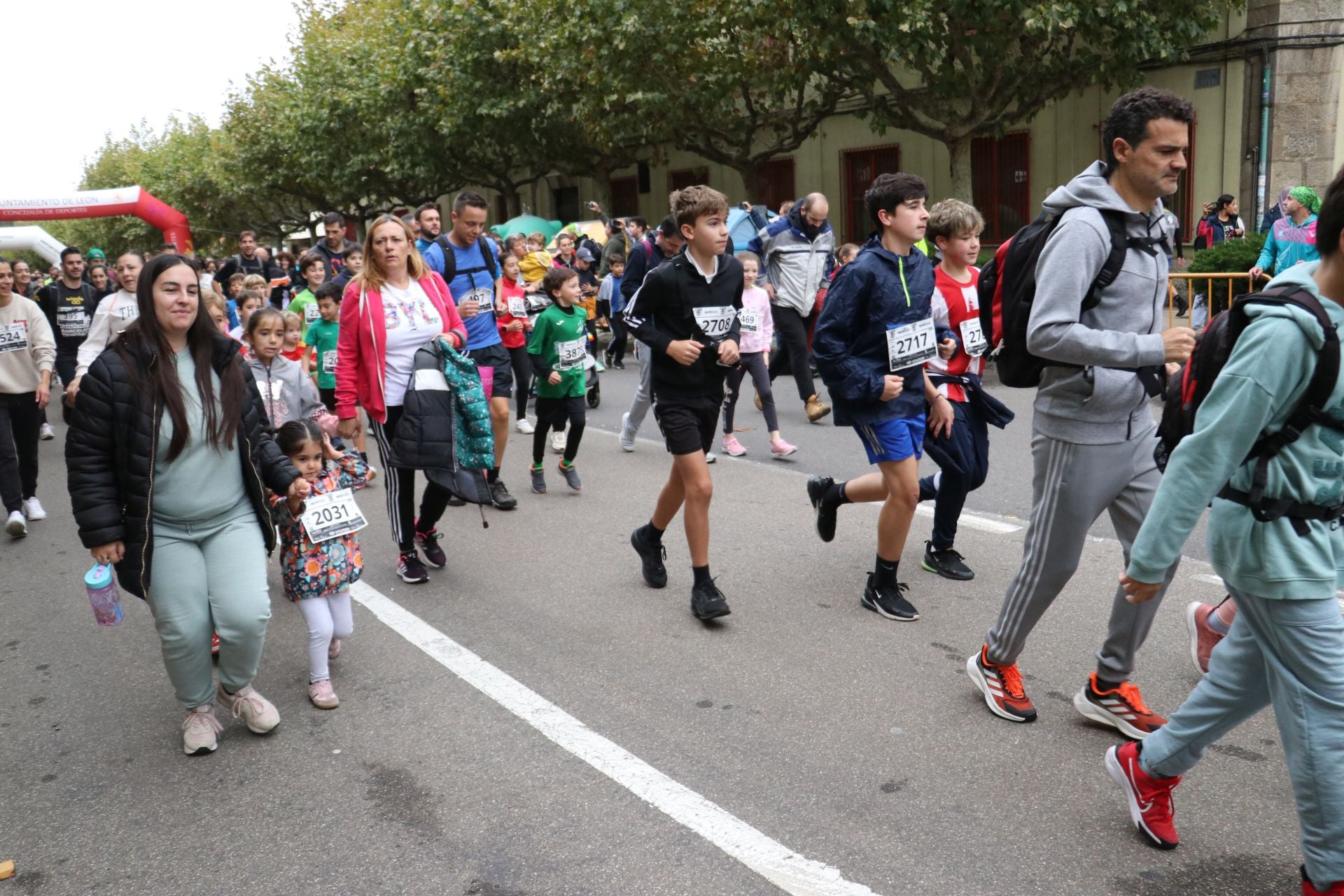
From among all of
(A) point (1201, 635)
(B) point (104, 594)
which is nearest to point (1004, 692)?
(A) point (1201, 635)

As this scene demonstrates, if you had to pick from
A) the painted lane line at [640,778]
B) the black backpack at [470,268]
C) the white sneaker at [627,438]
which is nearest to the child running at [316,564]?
the painted lane line at [640,778]

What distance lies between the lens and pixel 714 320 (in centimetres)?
526

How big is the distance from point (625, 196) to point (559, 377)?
89.5ft

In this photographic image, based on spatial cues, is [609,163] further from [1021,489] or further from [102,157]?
[102,157]

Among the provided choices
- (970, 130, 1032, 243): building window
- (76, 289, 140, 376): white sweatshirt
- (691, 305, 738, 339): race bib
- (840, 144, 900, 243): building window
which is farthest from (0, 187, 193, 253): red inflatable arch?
(691, 305, 738, 339): race bib

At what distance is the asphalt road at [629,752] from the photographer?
10.6 feet

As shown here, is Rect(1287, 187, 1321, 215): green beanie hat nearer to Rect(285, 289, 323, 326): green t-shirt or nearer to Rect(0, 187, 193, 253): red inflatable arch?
Rect(285, 289, 323, 326): green t-shirt

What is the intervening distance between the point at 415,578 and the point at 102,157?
80719mm

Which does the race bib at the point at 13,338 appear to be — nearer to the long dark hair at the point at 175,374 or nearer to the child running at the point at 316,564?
the child running at the point at 316,564

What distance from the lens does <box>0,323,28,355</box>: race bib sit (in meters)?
7.59

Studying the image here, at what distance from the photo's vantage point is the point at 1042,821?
3.34m

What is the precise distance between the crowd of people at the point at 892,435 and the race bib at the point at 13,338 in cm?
2

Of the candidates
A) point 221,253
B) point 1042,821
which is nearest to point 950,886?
point 1042,821

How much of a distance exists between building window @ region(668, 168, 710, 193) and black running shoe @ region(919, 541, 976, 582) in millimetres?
25405
